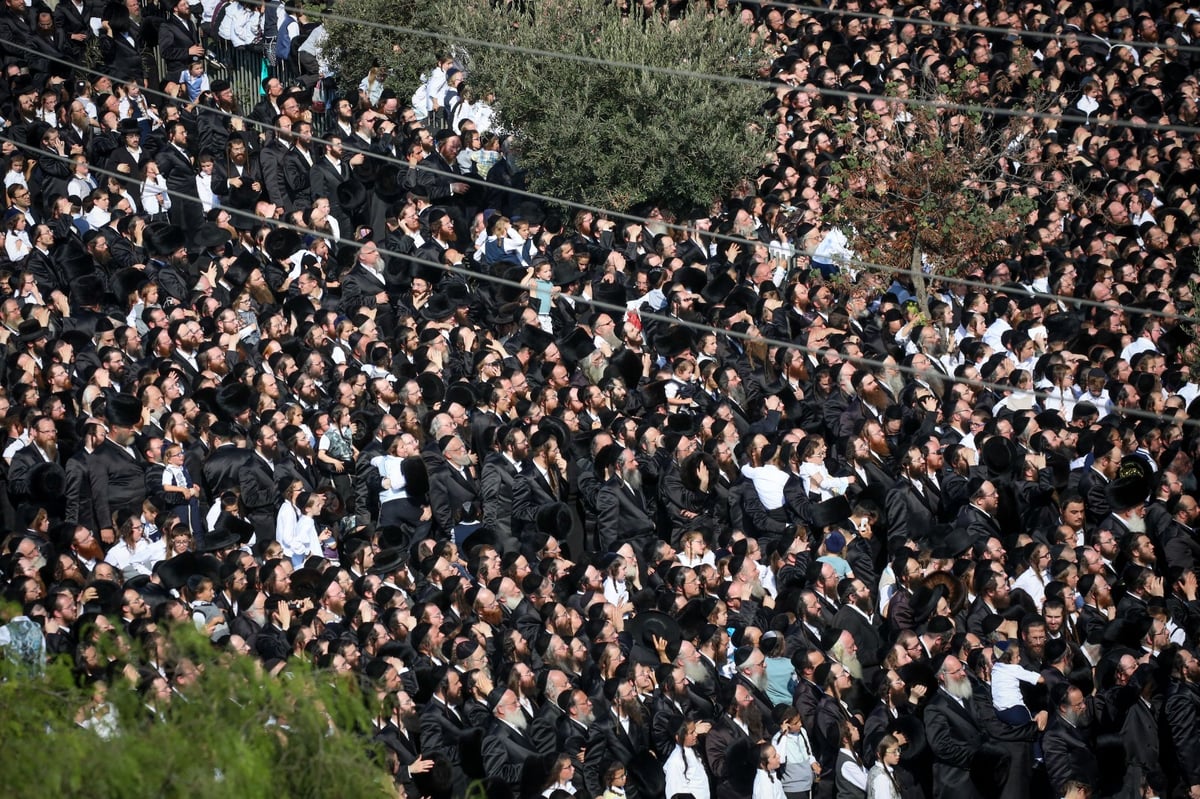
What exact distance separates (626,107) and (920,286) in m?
3.68

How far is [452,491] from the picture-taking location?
16.2 m

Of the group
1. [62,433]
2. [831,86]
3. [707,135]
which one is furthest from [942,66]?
[62,433]

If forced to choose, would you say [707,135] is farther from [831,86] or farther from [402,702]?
[402,702]

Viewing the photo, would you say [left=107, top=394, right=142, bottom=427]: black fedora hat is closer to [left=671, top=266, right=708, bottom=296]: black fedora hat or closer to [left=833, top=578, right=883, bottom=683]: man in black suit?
[left=671, top=266, right=708, bottom=296]: black fedora hat

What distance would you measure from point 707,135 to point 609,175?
1.02m

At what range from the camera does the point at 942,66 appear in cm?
2194

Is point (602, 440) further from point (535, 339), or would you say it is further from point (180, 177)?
point (180, 177)

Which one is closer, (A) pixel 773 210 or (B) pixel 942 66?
(A) pixel 773 210

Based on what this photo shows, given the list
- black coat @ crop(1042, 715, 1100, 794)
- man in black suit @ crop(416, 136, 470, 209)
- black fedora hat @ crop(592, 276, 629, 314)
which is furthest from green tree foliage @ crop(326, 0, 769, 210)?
black coat @ crop(1042, 715, 1100, 794)

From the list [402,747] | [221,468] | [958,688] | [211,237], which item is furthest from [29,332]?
[958,688]

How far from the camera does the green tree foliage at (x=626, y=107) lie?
68.0 feet

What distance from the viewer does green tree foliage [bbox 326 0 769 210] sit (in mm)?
20719

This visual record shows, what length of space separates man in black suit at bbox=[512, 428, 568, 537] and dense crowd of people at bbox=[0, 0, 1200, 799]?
29mm

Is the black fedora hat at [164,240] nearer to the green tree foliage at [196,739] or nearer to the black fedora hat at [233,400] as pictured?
the black fedora hat at [233,400]
